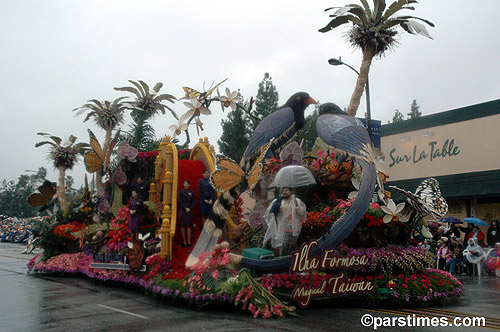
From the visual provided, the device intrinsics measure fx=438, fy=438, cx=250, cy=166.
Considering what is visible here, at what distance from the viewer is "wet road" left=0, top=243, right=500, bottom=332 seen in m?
7.35

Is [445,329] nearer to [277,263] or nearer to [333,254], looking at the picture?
[333,254]

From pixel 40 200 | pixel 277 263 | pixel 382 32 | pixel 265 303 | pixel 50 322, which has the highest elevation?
pixel 382 32

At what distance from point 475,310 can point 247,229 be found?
564cm

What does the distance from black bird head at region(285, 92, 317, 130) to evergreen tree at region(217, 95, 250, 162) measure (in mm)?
24860

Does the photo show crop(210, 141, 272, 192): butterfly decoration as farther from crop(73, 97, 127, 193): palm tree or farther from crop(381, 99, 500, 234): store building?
crop(381, 99, 500, 234): store building

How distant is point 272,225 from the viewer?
30.1 ft

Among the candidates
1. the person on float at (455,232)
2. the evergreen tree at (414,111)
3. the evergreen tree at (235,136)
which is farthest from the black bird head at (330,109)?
the evergreen tree at (414,111)

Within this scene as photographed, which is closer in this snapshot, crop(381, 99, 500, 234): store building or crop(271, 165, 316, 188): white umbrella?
crop(271, 165, 316, 188): white umbrella

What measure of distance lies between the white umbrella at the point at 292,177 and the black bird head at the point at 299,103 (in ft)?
8.39

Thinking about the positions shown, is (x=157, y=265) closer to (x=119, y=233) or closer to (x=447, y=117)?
(x=119, y=233)

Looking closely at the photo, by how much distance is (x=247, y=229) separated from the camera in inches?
466

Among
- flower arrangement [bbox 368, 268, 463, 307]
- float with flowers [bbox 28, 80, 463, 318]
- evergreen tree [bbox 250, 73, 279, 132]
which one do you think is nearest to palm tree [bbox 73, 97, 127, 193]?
float with flowers [bbox 28, 80, 463, 318]

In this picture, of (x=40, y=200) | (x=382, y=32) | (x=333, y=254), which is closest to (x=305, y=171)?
(x=333, y=254)

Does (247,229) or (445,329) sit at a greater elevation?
(247,229)
